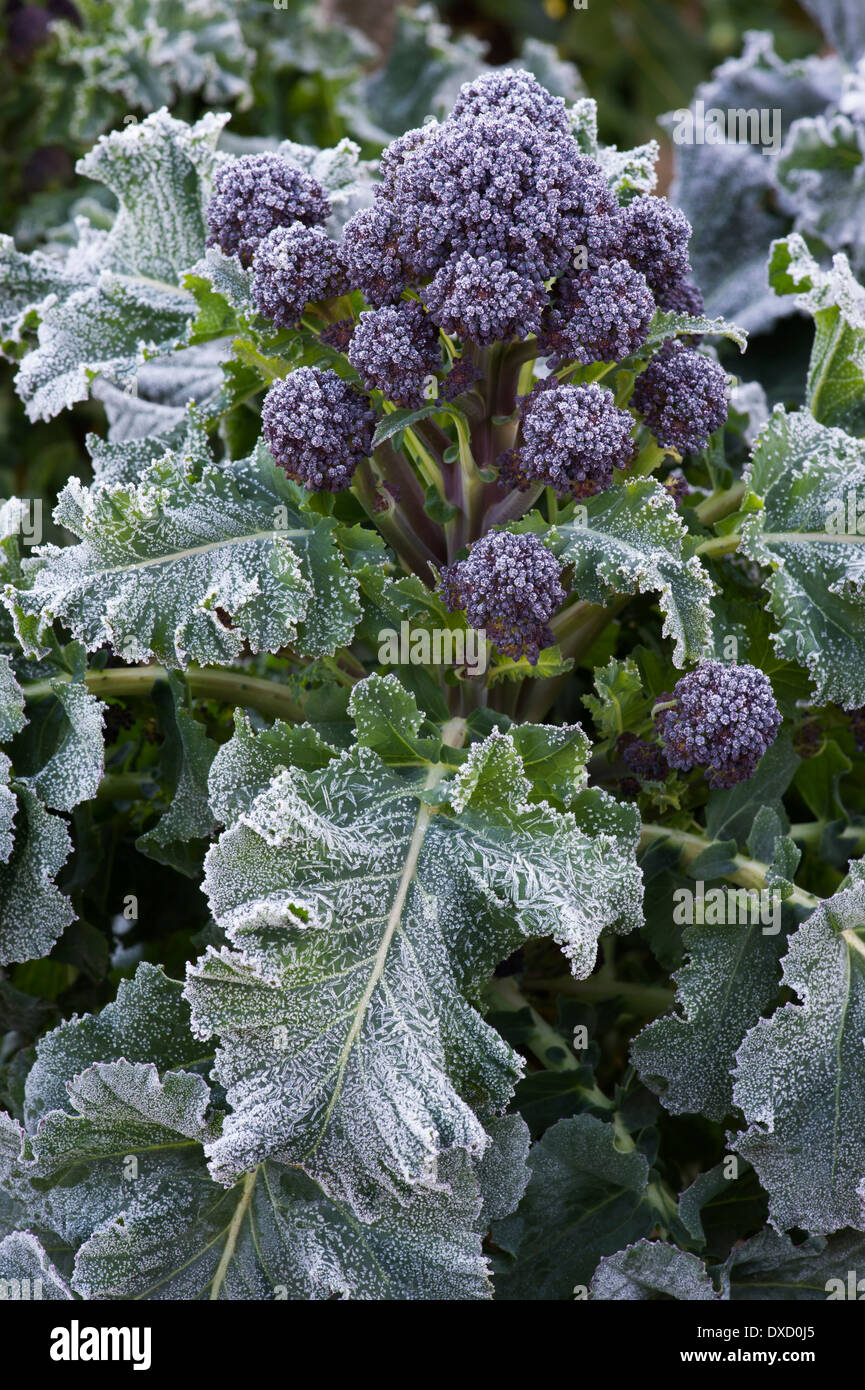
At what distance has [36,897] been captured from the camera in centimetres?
104

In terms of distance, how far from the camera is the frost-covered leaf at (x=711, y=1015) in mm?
1030

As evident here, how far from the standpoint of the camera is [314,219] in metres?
1.09

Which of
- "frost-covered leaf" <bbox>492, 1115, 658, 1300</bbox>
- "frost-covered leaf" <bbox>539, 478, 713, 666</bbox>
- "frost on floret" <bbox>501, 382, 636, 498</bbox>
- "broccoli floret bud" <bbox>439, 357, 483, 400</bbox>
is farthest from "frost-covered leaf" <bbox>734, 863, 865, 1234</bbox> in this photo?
"broccoli floret bud" <bbox>439, 357, 483, 400</bbox>

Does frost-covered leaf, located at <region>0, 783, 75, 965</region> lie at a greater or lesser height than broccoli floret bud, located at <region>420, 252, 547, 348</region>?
lesser

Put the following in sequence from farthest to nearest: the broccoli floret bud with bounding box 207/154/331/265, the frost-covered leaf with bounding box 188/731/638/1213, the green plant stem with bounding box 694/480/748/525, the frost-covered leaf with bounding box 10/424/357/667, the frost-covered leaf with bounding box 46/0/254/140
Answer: the frost-covered leaf with bounding box 46/0/254/140 < the green plant stem with bounding box 694/480/748/525 < the broccoli floret bud with bounding box 207/154/331/265 < the frost-covered leaf with bounding box 10/424/357/667 < the frost-covered leaf with bounding box 188/731/638/1213

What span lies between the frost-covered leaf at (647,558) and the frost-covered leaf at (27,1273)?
1.99 ft

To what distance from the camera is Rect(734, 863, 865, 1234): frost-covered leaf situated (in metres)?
0.98

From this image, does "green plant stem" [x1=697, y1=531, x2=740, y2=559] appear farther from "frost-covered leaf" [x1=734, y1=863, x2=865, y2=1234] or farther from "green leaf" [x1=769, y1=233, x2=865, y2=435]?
"frost-covered leaf" [x1=734, y1=863, x2=865, y2=1234]

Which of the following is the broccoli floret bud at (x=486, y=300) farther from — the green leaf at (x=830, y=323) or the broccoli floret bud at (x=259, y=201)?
the green leaf at (x=830, y=323)

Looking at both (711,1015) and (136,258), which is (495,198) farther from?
(711,1015)

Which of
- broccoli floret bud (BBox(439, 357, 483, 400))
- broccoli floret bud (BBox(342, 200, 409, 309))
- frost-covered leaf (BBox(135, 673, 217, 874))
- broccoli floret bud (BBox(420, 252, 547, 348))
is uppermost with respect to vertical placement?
broccoli floret bud (BBox(342, 200, 409, 309))

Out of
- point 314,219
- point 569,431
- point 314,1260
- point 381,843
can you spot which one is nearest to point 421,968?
point 381,843

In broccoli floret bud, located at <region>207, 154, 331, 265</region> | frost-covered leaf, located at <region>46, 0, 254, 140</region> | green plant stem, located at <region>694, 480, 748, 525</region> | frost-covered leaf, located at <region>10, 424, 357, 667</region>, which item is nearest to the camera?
frost-covered leaf, located at <region>10, 424, 357, 667</region>
